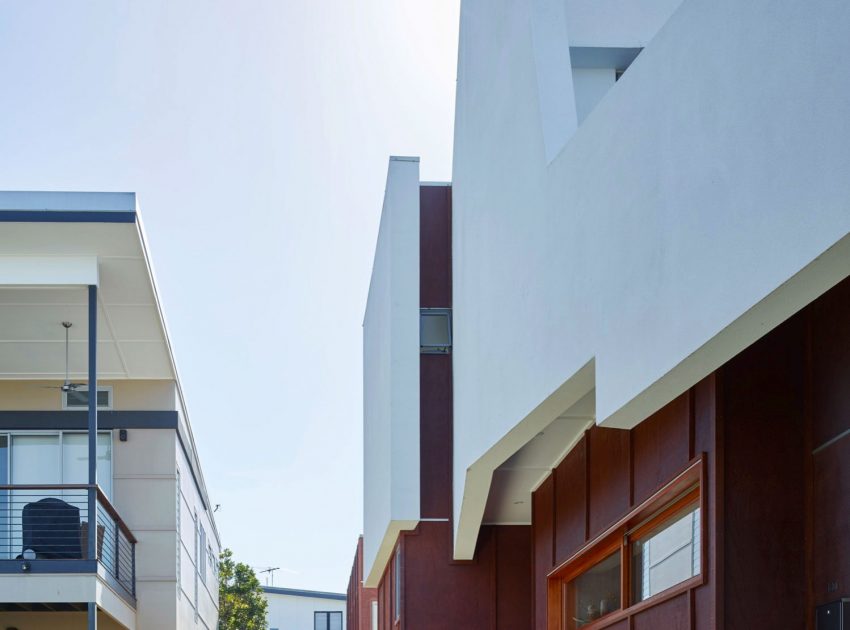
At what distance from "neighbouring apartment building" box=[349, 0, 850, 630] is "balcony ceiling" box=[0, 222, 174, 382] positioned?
413cm

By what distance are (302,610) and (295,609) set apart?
0.38m

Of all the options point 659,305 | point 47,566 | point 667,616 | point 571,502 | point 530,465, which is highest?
point 659,305

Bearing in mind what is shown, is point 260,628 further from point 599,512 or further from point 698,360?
point 698,360

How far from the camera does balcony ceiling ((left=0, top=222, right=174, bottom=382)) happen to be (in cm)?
1483

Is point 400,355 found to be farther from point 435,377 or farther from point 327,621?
point 327,621

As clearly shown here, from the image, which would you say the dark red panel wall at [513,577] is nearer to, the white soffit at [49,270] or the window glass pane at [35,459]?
the white soffit at [49,270]

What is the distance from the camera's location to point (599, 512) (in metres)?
10.9

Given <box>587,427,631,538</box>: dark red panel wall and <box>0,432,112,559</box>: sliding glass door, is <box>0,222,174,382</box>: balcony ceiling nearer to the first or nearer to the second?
<box>0,432,112,559</box>: sliding glass door

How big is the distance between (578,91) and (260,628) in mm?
41207

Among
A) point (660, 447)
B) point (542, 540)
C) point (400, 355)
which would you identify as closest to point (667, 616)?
point (660, 447)

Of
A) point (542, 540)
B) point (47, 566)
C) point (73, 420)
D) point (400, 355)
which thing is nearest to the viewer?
point (542, 540)

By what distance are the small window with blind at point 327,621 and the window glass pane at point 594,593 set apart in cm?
5615

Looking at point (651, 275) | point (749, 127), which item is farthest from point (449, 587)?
point (749, 127)

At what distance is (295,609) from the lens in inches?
2670
